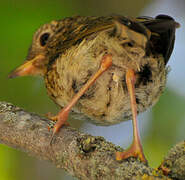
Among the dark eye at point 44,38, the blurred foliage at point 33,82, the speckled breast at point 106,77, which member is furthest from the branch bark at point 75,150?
the blurred foliage at point 33,82

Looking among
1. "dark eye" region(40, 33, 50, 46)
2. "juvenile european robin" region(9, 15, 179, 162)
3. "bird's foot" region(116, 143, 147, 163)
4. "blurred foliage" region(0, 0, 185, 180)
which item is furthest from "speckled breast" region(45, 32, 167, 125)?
"blurred foliage" region(0, 0, 185, 180)

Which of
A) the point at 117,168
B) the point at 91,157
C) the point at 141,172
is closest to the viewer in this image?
the point at 141,172

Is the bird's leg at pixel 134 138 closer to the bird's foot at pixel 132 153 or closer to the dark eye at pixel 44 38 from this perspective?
the bird's foot at pixel 132 153

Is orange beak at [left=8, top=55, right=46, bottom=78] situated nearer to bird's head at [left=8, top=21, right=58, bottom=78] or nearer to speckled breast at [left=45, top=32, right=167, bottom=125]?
bird's head at [left=8, top=21, right=58, bottom=78]

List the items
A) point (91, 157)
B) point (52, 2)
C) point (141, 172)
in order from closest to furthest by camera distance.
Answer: point (141, 172) < point (91, 157) < point (52, 2)

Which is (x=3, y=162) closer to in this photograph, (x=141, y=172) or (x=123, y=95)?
(x=123, y=95)

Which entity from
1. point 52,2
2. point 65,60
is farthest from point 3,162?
point 52,2

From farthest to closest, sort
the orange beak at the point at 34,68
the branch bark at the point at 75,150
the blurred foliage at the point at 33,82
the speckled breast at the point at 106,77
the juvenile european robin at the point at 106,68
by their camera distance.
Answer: the blurred foliage at the point at 33,82
the orange beak at the point at 34,68
the speckled breast at the point at 106,77
the juvenile european robin at the point at 106,68
the branch bark at the point at 75,150
